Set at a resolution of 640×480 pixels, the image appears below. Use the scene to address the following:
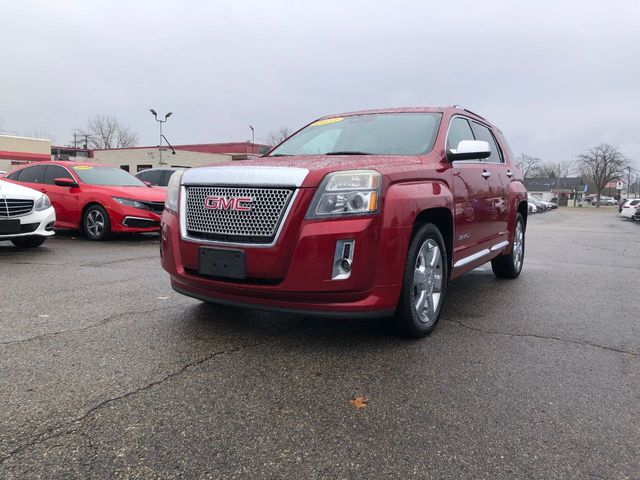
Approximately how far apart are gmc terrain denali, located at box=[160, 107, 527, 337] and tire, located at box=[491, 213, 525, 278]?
2.18 metres

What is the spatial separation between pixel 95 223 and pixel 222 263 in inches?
277

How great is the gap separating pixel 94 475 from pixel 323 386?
1.21m

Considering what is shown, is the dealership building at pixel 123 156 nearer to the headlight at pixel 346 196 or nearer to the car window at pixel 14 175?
the car window at pixel 14 175

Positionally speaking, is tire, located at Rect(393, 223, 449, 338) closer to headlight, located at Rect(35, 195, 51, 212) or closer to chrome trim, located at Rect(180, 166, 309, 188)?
chrome trim, located at Rect(180, 166, 309, 188)

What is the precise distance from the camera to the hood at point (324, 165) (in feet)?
10.1

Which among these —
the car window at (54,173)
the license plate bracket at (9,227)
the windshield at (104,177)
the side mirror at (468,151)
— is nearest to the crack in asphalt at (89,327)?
the side mirror at (468,151)

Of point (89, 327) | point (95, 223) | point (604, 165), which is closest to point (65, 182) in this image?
point (95, 223)

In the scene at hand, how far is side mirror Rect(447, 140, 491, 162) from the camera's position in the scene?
12.6 feet

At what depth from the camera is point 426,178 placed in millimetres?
3504

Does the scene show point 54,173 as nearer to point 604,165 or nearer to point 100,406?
point 100,406

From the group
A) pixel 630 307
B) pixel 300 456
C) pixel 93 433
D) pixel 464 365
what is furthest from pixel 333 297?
pixel 630 307

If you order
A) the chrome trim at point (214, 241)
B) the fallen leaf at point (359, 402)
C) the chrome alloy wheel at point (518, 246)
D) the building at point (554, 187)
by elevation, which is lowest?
the building at point (554, 187)

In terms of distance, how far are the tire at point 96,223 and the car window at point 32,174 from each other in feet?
5.11

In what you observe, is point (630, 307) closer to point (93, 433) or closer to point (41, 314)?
point (93, 433)
